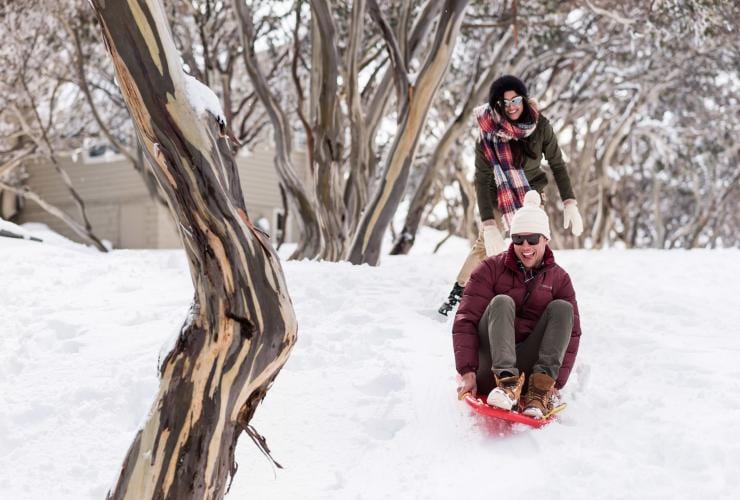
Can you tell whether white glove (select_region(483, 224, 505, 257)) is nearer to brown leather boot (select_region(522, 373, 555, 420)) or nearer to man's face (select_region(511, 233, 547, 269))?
man's face (select_region(511, 233, 547, 269))

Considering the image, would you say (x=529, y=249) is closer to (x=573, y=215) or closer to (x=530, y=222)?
(x=530, y=222)

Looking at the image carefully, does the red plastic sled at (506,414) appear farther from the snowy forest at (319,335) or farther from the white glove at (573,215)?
the white glove at (573,215)

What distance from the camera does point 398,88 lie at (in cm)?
907

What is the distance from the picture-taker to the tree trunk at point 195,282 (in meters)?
2.75

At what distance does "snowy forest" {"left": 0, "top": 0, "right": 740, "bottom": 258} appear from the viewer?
9398 mm

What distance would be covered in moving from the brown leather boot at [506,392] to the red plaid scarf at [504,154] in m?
1.90

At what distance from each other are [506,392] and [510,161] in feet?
7.62

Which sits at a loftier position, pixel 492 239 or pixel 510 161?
pixel 510 161

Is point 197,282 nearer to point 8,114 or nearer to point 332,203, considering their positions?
point 332,203

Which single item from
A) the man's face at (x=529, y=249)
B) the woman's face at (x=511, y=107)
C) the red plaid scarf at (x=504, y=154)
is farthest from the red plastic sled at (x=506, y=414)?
the woman's face at (x=511, y=107)

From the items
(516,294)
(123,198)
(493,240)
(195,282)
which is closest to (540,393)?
(516,294)

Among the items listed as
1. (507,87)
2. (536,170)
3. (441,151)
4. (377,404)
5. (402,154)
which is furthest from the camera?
(441,151)

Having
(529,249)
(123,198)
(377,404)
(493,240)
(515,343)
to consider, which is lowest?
(123,198)

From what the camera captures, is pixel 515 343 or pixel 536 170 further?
pixel 536 170
